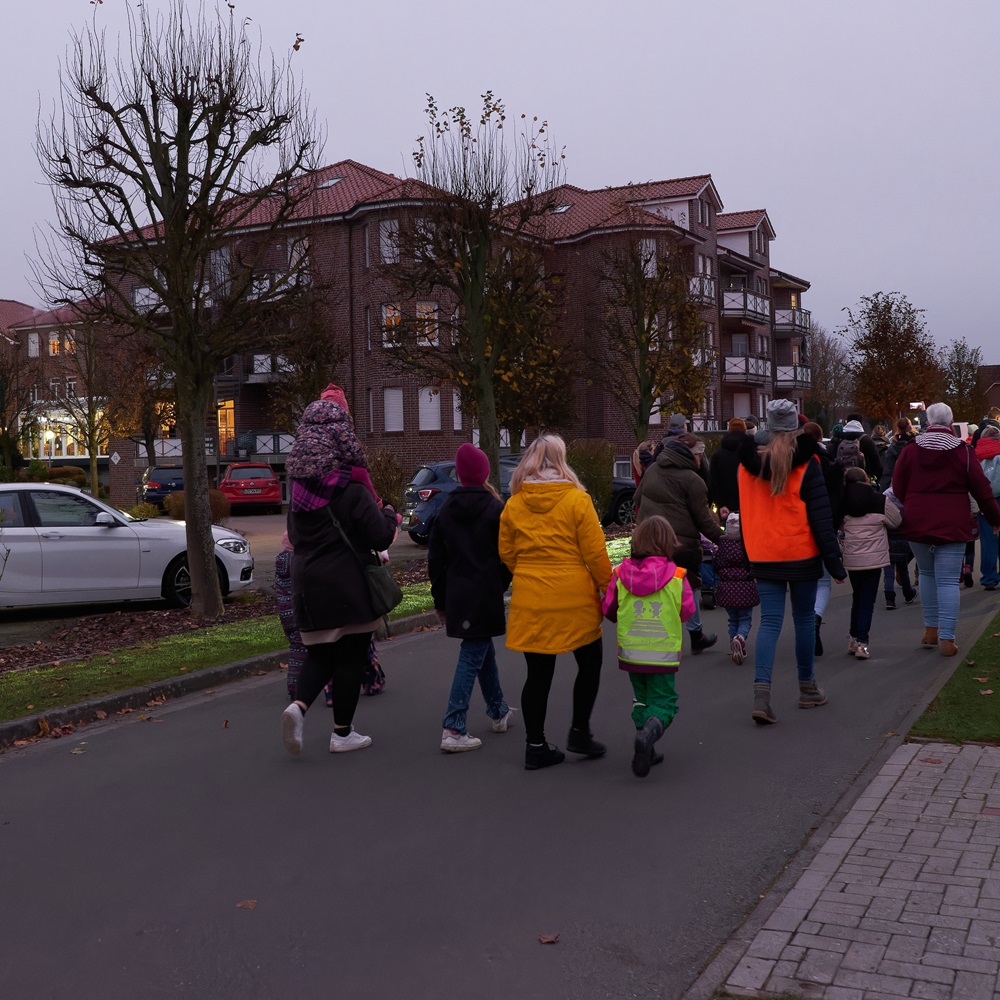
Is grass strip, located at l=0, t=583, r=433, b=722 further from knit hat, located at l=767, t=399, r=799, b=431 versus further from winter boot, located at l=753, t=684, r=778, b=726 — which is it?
knit hat, located at l=767, t=399, r=799, b=431

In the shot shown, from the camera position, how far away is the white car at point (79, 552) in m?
13.1

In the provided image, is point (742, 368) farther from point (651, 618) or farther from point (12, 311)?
point (651, 618)

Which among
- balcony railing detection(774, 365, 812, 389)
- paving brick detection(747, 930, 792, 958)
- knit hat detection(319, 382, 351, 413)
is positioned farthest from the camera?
balcony railing detection(774, 365, 812, 389)

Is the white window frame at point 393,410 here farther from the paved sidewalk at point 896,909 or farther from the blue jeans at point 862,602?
the paved sidewalk at point 896,909

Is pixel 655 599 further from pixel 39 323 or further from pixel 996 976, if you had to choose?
pixel 39 323

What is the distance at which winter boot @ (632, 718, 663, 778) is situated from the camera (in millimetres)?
6051

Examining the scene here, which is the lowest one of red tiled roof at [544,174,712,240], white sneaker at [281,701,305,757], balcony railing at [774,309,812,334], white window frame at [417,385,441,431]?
white sneaker at [281,701,305,757]

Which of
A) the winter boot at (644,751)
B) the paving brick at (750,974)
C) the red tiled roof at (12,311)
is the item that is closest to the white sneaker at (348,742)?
the winter boot at (644,751)

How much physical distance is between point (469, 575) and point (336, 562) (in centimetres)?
76

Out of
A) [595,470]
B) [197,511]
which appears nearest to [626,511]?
[595,470]

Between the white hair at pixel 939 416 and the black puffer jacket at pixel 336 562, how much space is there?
4.92 meters

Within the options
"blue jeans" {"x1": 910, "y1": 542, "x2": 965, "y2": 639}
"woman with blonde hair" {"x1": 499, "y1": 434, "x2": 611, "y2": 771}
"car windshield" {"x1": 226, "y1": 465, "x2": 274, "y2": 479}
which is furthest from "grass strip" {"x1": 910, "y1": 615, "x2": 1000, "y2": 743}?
"car windshield" {"x1": 226, "y1": 465, "x2": 274, "y2": 479}

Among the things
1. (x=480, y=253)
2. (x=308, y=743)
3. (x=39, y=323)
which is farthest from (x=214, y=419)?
(x=308, y=743)

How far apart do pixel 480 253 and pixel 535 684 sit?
16.4 m
